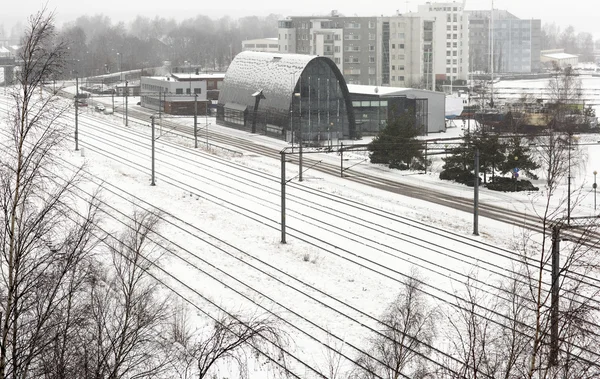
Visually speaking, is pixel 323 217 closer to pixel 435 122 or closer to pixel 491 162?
pixel 491 162

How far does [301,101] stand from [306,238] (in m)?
27.8

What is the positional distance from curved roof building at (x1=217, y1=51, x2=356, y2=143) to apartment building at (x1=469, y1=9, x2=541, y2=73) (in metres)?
99.1

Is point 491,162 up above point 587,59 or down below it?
below

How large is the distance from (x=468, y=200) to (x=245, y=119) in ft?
92.8

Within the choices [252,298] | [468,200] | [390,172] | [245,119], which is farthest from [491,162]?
[245,119]

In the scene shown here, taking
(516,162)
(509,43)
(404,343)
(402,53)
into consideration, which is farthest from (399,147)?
(509,43)

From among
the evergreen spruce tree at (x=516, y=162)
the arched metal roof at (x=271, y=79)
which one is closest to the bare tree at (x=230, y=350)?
the evergreen spruce tree at (x=516, y=162)

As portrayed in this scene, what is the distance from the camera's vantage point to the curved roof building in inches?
2251

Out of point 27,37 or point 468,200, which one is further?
point 468,200

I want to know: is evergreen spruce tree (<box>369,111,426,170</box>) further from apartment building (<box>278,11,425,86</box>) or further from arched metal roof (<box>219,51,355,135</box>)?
apartment building (<box>278,11,425,86</box>)

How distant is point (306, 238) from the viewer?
30656 millimetres

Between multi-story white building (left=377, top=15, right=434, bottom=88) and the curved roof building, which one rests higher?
multi-story white building (left=377, top=15, right=434, bottom=88)

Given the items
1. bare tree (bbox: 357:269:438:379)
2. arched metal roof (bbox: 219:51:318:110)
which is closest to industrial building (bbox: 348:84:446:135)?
arched metal roof (bbox: 219:51:318:110)

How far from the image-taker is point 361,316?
22.3 m
